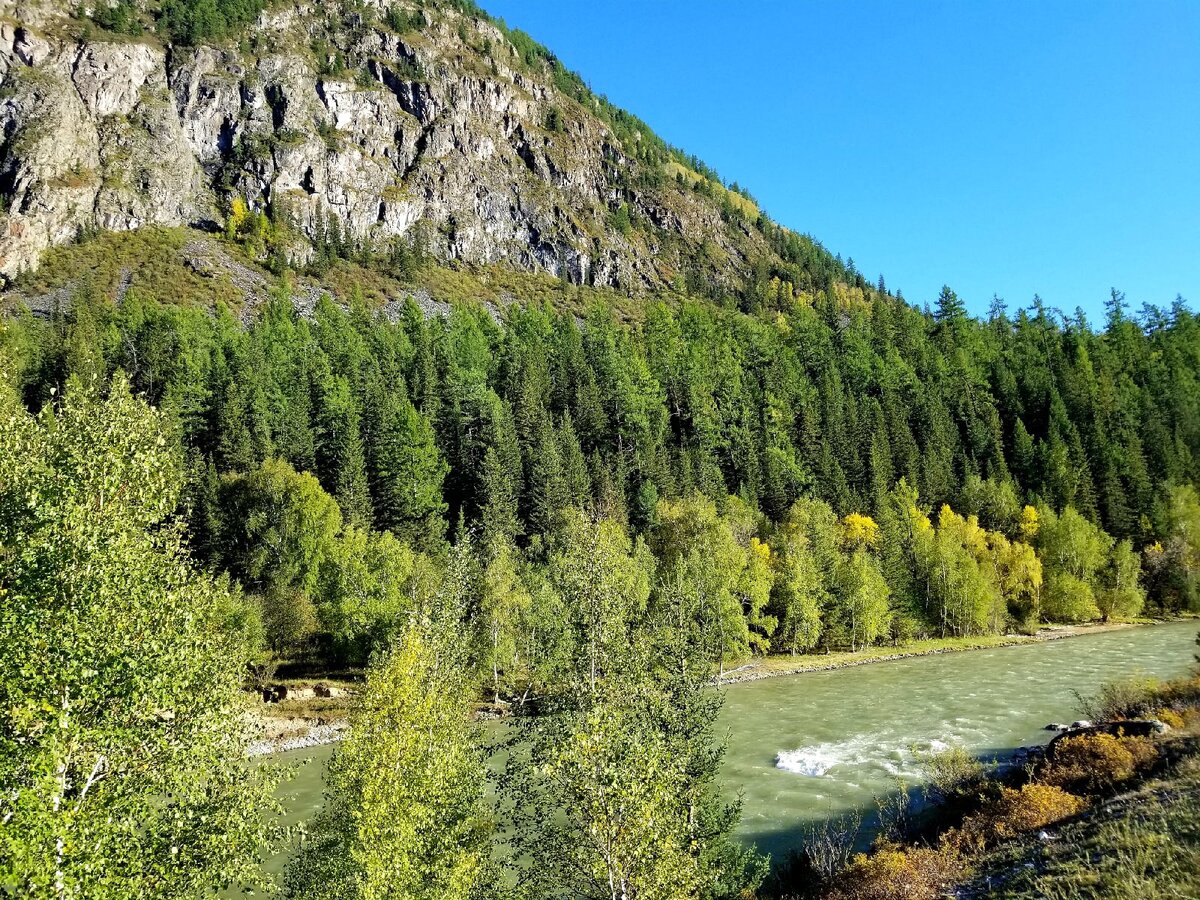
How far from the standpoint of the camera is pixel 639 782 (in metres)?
14.5

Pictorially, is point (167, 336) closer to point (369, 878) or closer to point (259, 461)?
point (259, 461)

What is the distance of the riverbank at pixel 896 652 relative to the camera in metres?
59.8

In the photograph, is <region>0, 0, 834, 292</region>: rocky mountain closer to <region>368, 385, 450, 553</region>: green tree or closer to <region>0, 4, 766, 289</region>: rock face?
<region>0, 4, 766, 289</region>: rock face

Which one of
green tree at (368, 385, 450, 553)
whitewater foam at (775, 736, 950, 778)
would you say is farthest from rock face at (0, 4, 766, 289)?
whitewater foam at (775, 736, 950, 778)

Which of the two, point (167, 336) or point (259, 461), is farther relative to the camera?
point (167, 336)

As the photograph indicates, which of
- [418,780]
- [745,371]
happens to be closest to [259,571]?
[418,780]

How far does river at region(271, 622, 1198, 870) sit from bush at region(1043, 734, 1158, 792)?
23.3ft

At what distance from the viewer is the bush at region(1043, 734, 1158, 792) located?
19.1m

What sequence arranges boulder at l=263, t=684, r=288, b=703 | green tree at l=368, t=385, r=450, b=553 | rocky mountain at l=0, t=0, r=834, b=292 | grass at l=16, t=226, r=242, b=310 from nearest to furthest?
boulder at l=263, t=684, r=288, b=703 < green tree at l=368, t=385, r=450, b=553 < grass at l=16, t=226, r=242, b=310 < rocky mountain at l=0, t=0, r=834, b=292

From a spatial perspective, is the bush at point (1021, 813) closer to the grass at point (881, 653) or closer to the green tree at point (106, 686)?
the green tree at point (106, 686)

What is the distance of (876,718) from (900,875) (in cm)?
2597

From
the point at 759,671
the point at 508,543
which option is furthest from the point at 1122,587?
the point at 508,543

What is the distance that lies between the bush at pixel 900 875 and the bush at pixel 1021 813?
1.48 m

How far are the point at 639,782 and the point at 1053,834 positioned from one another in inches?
397
